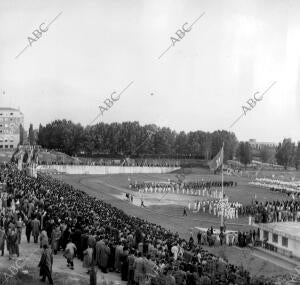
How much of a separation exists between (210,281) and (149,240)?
412 cm

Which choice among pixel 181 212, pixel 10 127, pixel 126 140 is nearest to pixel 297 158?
pixel 126 140

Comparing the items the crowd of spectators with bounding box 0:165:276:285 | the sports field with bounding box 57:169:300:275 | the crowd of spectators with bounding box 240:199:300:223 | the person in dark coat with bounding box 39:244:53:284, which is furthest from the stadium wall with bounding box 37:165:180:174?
the person in dark coat with bounding box 39:244:53:284

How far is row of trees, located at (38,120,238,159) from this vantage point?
114 meters

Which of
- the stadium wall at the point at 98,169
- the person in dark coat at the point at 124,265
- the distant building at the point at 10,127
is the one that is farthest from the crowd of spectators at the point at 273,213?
the distant building at the point at 10,127

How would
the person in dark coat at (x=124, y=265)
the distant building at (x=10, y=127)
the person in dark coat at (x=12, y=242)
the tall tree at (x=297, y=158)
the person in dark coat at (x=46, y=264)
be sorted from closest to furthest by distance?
the person in dark coat at (x=46, y=264), the person in dark coat at (x=124, y=265), the person in dark coat at (x=12, y=242), the tall tree at (x=297, y=158), the distant building at (x=10, y=127)

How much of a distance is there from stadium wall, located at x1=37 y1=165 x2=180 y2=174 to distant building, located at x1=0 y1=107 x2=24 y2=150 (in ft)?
173

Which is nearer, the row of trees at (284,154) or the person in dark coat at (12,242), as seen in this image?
the person in dark coat at (12,242)

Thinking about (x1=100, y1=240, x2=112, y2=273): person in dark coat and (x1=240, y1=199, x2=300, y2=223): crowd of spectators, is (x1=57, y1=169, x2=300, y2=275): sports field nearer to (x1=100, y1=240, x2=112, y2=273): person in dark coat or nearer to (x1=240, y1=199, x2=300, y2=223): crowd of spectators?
(x1=240, y1=199, x2=300, y2=223): crowd of spectators

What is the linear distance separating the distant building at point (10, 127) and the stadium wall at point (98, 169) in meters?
52.6

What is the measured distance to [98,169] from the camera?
8025 centimetres

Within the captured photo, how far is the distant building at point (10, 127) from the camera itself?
13000 centimetres

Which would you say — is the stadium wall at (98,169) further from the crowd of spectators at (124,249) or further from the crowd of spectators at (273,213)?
the crowd of spectators at (124,249)

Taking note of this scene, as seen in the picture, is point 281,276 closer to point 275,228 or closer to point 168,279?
point 275,228

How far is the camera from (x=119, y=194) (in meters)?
49.8
